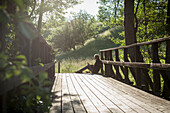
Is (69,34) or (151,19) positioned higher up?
(69,34)

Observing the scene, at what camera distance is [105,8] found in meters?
13.7

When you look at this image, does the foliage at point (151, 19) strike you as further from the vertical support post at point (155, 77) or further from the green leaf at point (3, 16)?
the green leaf at point (3, 16)

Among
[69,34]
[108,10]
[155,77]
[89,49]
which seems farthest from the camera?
[69,34]

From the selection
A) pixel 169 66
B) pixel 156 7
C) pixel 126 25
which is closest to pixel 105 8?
pixel 156 7

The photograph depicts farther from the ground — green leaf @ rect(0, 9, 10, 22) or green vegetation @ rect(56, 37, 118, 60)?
green vegetation @ rect(56, 37, 118, 60)

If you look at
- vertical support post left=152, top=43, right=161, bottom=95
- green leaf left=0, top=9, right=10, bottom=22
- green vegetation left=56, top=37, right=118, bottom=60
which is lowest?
vertical support post left=152, top=43, right=161, bottom=95

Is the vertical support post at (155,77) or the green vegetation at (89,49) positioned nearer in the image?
the vertical support post at (155,77)

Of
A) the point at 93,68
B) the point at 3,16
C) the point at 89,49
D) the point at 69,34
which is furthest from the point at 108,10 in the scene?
the point at 69,34

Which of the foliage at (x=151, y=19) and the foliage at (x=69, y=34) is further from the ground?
the foliage at (x=69, y=34)

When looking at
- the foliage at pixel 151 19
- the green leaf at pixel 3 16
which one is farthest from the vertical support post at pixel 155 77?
the foliage at pixel 151 19

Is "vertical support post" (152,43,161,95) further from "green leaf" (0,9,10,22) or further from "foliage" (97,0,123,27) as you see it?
"foliage" (97,0,123,27)


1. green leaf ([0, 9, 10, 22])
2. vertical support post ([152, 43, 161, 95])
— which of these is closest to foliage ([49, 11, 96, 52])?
vertical support post ([152, 43, 161, 95])

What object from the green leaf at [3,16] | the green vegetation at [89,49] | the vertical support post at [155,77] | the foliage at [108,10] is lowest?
the vertical support post at [155,77]

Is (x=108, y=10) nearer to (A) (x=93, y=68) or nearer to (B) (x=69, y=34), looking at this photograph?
(A) (x=93, y=68)
